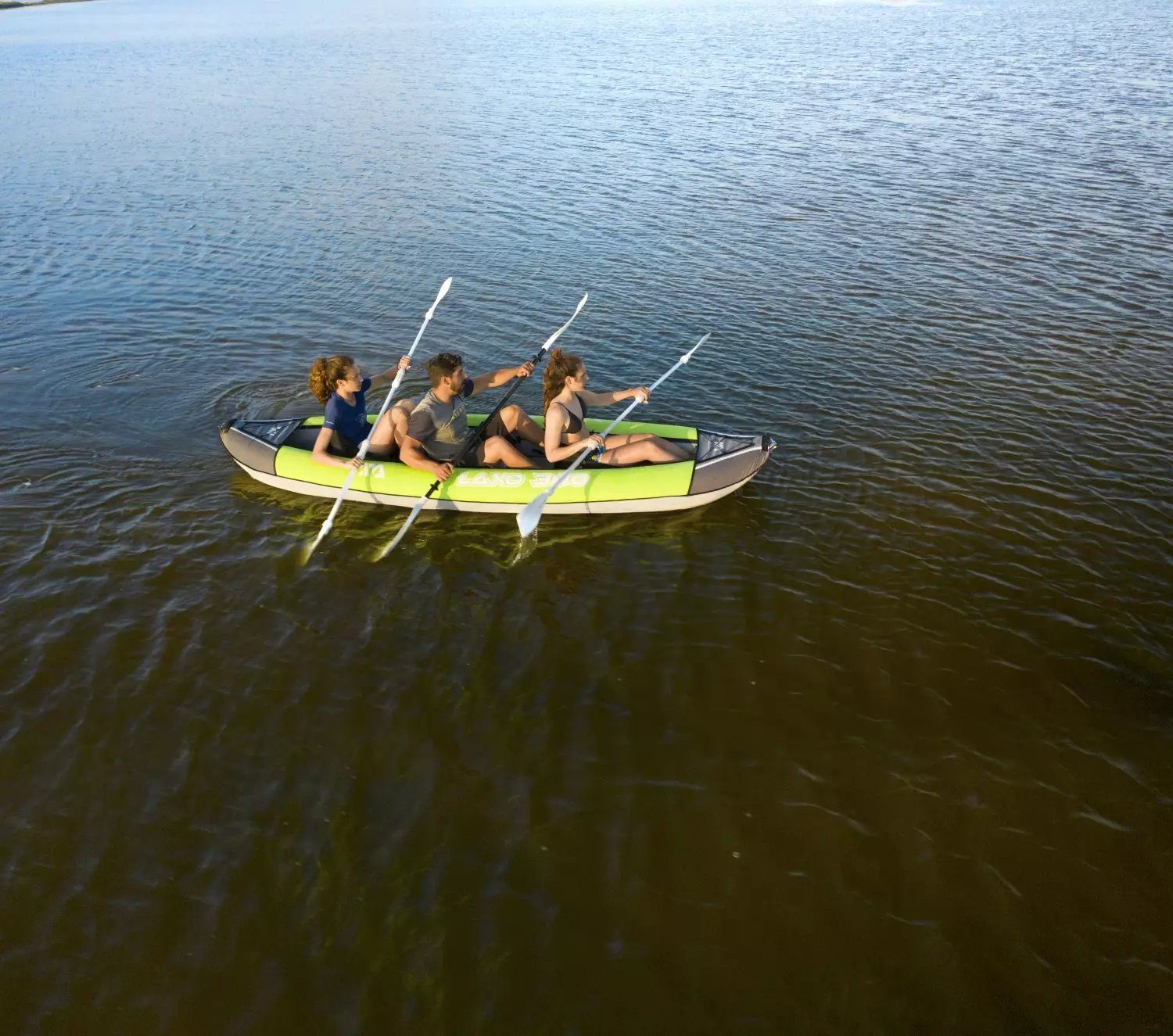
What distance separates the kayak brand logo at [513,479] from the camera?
8.74 m

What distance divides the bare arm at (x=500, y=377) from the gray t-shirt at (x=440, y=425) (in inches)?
18.6

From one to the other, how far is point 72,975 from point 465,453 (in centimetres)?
546

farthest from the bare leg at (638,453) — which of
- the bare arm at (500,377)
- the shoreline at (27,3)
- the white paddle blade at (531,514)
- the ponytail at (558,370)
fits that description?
the shoreline at (27,3)

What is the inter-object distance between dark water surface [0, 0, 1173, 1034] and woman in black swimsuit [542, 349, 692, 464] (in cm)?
71

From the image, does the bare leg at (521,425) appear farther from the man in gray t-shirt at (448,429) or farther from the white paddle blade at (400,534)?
the white paddle blade at (400,534)

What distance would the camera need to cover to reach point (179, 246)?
17.2 meters

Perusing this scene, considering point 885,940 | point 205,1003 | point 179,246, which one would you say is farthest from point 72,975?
point 179,246

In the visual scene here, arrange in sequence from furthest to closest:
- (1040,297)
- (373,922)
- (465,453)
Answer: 1. (1040,297)
2. (465,453)
3. (373,922)

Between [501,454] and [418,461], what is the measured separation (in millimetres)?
837

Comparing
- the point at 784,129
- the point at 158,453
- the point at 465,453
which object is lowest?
the point at 784,129

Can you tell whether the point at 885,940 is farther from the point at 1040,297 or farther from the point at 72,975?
the point at 1040,297

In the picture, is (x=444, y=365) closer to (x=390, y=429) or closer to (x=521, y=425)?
(x=390, y=429)

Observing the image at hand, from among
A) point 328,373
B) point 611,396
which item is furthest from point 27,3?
point 611,396

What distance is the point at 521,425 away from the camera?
9.42m
